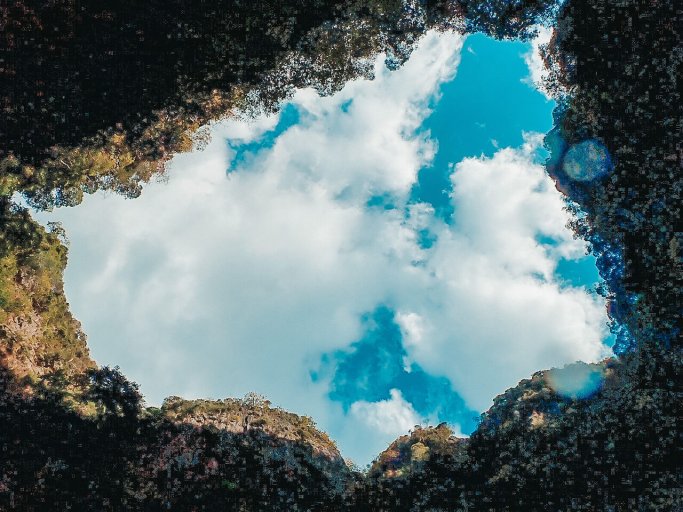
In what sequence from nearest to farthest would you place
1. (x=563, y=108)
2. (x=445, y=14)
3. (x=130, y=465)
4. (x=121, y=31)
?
(x=130, y=465), (x=121, y=31), (x=563, y=108), (x=445, y=14)

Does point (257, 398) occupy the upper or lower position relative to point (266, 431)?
upper

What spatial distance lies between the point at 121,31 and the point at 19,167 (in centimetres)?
468

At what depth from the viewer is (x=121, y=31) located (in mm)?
12000

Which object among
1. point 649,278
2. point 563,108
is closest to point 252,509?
point 649,278

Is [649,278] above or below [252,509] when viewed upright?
above

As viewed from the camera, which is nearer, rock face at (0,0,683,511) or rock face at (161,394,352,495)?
rock face at (0,0,683,511)

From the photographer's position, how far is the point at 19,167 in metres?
12.3

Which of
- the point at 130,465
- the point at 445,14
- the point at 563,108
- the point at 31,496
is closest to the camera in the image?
the point at 31,496

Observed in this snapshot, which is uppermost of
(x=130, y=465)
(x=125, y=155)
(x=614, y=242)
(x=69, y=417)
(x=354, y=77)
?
(x=354, y=77)

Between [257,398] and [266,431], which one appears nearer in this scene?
[266,431]

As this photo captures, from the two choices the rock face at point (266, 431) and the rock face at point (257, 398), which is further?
the rock face at point (266, 431)

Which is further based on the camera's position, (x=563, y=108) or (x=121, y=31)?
(x=563, y=108)

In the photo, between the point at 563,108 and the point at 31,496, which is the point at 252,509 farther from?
the point at 563,108

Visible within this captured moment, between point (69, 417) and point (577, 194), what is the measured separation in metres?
15.1
